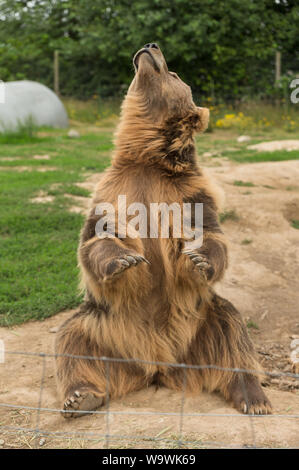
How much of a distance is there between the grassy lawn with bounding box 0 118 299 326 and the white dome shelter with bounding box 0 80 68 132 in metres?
0.82

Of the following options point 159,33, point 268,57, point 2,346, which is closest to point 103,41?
point 159,33

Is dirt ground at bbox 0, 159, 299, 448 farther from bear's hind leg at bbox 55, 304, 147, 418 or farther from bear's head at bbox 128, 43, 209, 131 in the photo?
bear's head at bbox 128, 43, 209, 131

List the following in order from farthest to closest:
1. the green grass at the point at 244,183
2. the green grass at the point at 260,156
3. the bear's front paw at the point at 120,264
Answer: the green grass at the point at 260,156 < the green grass at the point at 244,183 < the bear's front paw at the point at 120,264

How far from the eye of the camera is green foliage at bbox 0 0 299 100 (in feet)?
54.7

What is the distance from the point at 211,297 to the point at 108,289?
2.44ft

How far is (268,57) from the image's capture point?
728 inches

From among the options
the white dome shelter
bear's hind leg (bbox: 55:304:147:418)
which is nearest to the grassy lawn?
the white dome shelter

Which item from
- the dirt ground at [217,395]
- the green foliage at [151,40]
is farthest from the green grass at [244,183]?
the green foliage at [151,40]

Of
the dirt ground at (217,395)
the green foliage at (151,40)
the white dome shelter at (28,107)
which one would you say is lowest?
the dirt ground at (217,395)

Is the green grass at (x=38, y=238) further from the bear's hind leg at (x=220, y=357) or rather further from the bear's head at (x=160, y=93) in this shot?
the bear's head at (x=160, y=93)

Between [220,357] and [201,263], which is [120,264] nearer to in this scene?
[201,263]

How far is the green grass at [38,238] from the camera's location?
5113 mm

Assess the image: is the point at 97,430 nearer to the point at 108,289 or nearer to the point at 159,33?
the point at 108,289

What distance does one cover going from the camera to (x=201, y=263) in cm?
310
